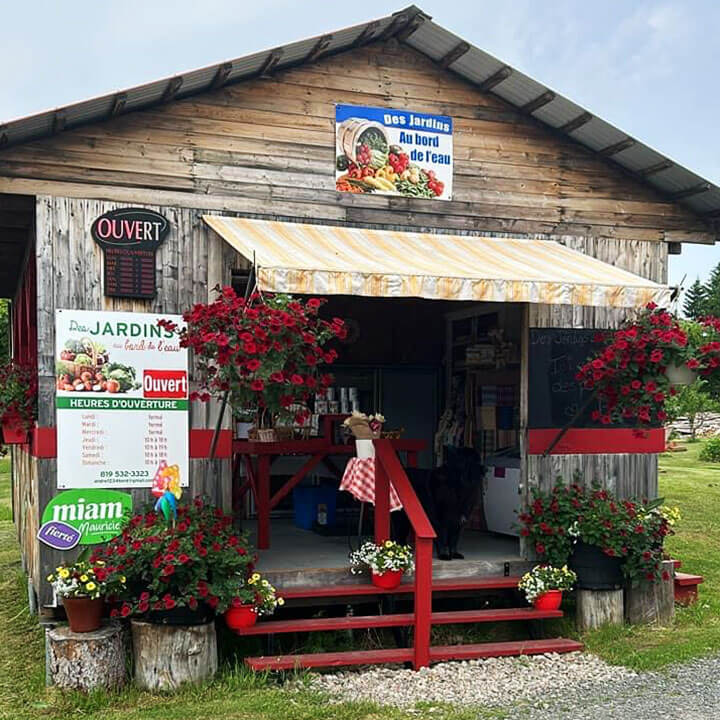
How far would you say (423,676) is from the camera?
21.4 ft

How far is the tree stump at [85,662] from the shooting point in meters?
6.10

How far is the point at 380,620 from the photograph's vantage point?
692cm

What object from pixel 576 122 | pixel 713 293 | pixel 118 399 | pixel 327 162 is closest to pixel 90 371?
pixel 118 399

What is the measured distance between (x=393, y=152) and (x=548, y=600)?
374 centimetres

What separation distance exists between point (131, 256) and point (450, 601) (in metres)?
3.96

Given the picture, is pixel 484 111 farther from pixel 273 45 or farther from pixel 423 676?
pixel 423 676

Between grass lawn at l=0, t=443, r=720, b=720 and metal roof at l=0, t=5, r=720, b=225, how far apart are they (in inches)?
145

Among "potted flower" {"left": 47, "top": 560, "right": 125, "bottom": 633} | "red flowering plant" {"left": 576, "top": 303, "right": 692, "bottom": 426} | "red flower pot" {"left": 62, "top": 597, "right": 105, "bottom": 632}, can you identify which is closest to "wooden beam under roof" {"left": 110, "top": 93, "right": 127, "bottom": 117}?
"potted flower" {"left": 47, "top": 560, "right": 125, "bottom": 633}

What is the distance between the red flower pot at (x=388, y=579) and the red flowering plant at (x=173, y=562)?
1.02 m

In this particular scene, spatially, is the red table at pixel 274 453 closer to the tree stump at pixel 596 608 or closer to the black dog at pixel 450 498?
the black dog at pixel 450 498

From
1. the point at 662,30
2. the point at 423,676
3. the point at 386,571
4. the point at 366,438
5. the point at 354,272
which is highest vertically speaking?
the point at 662,30

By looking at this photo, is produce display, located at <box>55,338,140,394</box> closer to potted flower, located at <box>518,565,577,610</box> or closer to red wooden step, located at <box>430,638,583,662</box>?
red wooden step, located at <box>430,638,583,662</box>

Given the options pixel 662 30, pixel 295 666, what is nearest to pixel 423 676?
pixel 295 666

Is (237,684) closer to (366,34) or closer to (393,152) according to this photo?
(393,152)
